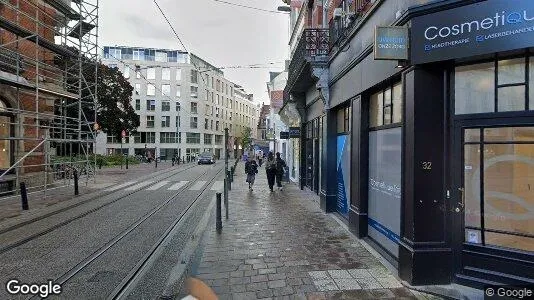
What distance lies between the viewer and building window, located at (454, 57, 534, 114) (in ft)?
15.3

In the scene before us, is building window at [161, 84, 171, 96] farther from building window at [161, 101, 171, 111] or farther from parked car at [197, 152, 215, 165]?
parked car at [197, 152, 215, 165]

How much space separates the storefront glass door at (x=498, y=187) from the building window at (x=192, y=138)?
64632 mm

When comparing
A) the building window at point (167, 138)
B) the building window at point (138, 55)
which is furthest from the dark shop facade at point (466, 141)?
the building window at point (138, 55)

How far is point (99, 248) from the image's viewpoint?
7.13m

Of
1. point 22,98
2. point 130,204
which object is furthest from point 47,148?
point 130,204

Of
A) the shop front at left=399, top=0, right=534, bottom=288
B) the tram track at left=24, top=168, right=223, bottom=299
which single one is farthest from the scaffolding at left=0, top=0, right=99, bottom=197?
the shop front at left=399, top=0, right=534, bottom=288

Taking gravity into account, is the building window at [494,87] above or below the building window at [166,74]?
below

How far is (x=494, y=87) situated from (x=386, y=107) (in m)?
2.14

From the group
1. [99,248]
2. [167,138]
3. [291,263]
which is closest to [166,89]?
[167,138]

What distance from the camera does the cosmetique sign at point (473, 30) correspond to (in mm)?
4375

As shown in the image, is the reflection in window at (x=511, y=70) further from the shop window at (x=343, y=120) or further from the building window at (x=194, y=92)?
the building window at (x=194, y=92)

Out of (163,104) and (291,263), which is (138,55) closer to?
(163,104)

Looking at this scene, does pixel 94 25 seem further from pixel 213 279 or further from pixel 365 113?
pixel 213 279

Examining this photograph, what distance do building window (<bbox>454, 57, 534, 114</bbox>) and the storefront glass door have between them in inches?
11.2
